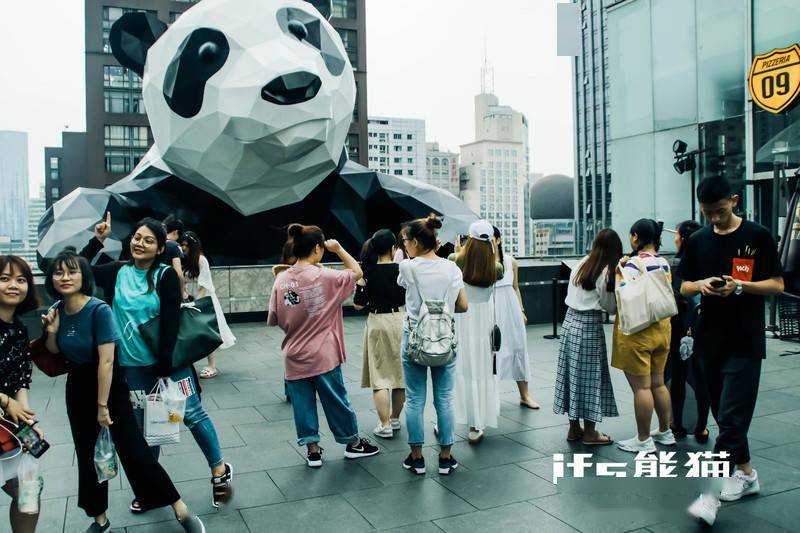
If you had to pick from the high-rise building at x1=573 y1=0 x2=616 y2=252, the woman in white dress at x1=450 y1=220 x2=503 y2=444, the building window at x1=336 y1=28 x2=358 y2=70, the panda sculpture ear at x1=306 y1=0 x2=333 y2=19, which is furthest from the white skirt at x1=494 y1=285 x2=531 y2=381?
the high-rise building at x1=573 y1=0 x2=616 y2=252

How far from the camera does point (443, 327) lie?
434cm

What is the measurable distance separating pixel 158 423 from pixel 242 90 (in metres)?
5.63

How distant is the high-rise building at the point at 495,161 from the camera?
353 ft

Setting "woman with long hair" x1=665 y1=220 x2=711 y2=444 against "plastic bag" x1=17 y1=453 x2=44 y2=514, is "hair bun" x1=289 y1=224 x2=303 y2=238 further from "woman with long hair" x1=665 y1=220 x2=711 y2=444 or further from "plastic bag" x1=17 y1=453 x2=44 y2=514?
"woman with long hair" x1=665 y1=220 x2=711 y2=444

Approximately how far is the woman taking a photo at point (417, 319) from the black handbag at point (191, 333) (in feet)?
4.11

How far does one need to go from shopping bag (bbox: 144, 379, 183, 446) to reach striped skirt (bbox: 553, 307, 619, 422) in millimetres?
2675

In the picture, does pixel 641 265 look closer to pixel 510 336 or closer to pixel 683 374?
pixel 683 374

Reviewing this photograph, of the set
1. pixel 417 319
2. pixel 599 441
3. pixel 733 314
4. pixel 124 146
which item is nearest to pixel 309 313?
pixel 417 319

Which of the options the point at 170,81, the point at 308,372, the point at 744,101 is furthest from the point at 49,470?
the point at 744,101

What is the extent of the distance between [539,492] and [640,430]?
1053 mm

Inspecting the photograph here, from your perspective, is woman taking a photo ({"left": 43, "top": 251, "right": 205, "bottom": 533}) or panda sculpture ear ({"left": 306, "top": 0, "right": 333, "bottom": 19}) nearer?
woman taking a photo ({"left": 43, "top": 251, "right": 205, "bottom": 533})

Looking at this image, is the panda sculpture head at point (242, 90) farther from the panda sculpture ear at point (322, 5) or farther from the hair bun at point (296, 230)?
the hair bun at point (296, 230)

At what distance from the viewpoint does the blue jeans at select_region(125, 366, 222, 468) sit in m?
3.72

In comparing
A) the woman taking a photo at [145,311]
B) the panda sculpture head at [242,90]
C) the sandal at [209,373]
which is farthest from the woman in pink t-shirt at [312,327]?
the panda sculpture head at [242,90]
